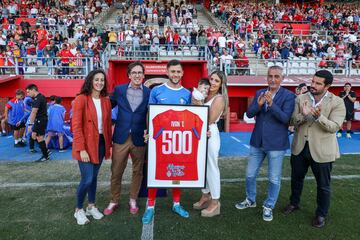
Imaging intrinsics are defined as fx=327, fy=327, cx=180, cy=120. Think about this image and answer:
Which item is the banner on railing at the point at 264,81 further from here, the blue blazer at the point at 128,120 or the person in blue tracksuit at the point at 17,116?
the blue blazer at the point at 128,120

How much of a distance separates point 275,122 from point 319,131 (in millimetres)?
512

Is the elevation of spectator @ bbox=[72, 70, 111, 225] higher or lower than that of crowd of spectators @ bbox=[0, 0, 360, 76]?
lower

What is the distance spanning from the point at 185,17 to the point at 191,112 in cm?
1821

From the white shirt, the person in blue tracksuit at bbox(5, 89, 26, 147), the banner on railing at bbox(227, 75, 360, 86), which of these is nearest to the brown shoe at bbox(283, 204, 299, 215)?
the white shirt

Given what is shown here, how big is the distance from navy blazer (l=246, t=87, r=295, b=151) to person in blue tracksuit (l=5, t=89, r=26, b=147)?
735cm

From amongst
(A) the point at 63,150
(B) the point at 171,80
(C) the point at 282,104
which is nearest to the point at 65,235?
(B) the point at 171,80

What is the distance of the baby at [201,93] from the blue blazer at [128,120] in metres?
0.61

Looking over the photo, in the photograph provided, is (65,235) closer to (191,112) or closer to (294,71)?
(191,112)

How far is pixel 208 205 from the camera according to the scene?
4465 millimetres

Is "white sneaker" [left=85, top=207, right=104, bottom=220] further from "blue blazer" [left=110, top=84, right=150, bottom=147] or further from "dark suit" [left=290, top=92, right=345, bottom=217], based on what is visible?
"dark suit" [left=290, top=92, right=345, bottom=217]

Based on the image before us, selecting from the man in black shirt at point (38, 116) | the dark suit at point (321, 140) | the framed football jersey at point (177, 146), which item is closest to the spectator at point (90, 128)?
the framed football jersey at point (177, 146)

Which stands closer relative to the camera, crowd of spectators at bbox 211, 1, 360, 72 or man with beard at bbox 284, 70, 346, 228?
man with beard at bbox 284, 70, 346, 228

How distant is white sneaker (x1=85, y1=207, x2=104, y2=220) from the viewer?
4184 millimetres

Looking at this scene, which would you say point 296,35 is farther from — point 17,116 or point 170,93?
point 170,93
